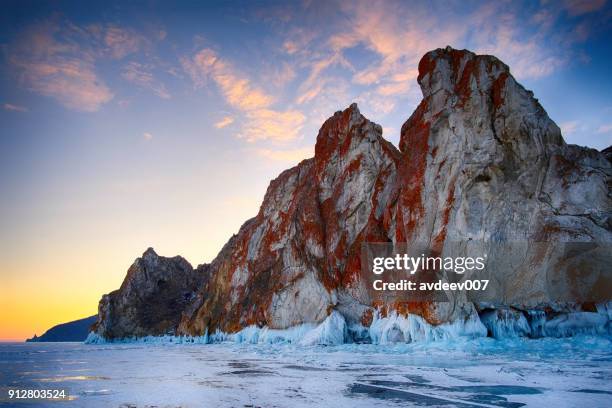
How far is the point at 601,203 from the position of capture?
3033 centimetres

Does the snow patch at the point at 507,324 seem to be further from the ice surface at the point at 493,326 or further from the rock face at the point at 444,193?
the rock face at the point at 444,193

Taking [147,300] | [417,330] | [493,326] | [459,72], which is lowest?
[417,330]

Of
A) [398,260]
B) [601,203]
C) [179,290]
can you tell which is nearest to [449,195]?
[398,260]

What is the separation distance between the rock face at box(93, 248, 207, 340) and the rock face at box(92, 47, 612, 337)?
52.9 meters

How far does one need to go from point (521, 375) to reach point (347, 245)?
3623 centimetres

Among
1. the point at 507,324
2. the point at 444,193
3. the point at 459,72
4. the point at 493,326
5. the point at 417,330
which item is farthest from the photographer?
the point at 459,72

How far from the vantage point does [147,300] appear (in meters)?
104

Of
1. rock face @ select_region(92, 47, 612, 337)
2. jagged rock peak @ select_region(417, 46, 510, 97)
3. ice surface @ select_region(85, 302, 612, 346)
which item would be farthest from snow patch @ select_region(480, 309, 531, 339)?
jagged rock peak @ select_region(417, 46, 510, 97)

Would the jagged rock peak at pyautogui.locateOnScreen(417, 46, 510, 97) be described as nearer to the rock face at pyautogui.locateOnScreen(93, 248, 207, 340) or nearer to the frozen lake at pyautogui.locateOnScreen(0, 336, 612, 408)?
the frozen lake at pyautogui.locateOnScreen(0, 336, 612, 408)

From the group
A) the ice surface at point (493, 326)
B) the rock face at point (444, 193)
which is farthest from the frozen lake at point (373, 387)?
the rock face at point (444, 193)

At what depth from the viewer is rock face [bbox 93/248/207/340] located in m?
97.9

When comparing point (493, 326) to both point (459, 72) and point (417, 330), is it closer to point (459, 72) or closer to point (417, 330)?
point (417, 330)

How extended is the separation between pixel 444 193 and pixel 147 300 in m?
90.7

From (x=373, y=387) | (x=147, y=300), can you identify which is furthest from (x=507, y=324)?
(x=147, y=300)
